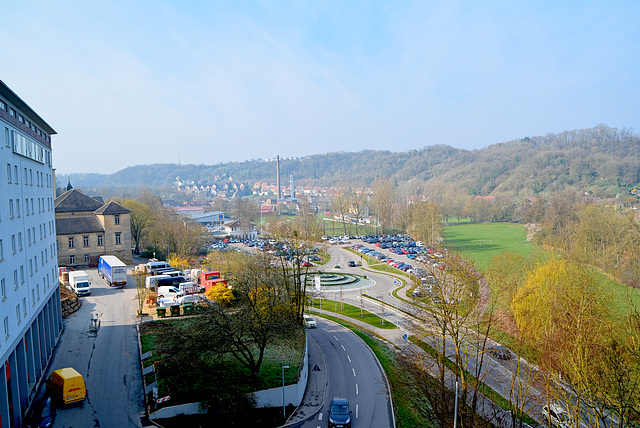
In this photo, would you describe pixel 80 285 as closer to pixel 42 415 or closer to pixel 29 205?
pixel 29 205

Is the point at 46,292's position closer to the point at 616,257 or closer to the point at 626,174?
the point at 616,257

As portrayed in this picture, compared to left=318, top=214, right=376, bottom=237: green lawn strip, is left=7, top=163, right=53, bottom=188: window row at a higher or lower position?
higher

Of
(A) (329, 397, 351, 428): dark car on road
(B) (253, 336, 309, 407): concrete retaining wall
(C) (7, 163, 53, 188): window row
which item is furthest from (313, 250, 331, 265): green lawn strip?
(C) (7, 163, 53, 188): window row

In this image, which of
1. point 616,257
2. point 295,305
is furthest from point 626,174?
point 295,305

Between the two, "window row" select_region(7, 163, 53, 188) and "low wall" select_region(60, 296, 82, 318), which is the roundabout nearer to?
"low wall" select_region(60, 296, 82, 318)

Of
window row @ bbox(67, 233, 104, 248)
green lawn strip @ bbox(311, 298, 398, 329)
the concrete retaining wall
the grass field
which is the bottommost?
green lawn strip @ bbox(311, 298, 398, 329)

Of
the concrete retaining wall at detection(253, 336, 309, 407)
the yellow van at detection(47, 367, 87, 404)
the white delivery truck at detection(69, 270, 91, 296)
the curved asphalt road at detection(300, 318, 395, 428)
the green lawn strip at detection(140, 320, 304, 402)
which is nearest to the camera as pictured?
the yellow van at detection(47, 367, 87, 404)

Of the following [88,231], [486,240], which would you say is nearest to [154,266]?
[88,231]
